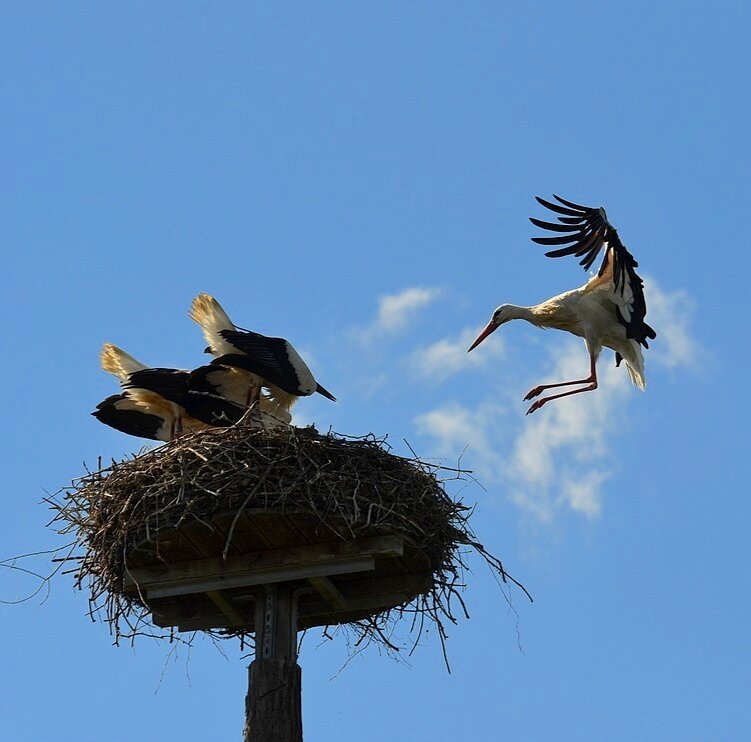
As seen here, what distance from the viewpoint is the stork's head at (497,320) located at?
11.5 metres

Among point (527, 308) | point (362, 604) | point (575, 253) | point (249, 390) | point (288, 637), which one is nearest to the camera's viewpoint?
point (288, 637)

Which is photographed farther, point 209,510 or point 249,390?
point 249,390

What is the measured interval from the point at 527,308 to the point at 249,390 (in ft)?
7.77

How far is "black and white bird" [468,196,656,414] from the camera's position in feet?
34.3

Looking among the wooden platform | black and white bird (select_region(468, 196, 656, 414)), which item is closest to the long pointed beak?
black and white bird (select_region(468, 196, 656, 414))

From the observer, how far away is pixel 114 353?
35.4ft

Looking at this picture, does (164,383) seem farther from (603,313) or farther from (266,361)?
(603,313)

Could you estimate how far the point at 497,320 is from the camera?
11.6m

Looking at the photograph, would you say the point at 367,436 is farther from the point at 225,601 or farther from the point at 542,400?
the point at 542,400

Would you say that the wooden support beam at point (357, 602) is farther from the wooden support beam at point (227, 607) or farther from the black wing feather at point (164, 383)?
the black wing feather at point (164, 383)

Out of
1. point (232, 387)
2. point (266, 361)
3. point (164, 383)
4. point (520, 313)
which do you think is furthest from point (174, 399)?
point (520, 313)

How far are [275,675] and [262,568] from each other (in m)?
0.63

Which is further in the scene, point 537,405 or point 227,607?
point 537,405

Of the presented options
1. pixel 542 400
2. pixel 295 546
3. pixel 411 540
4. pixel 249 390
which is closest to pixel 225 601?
pixel 295 546
